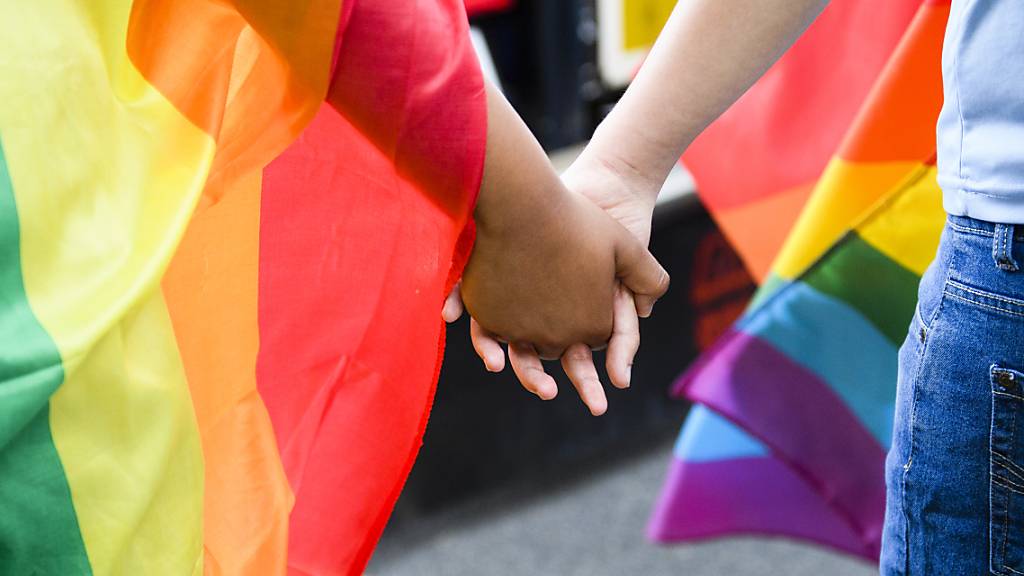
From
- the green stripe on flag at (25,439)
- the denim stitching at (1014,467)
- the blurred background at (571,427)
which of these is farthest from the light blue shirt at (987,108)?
the blurred background at (571,427)

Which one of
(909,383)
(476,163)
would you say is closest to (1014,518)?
(909,383)

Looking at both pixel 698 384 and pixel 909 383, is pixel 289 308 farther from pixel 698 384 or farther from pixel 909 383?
pixel 698 384

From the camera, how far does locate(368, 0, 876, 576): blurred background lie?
6.33ft

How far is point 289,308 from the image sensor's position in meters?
0.86

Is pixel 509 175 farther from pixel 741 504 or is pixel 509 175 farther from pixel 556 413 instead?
pixel 556 413

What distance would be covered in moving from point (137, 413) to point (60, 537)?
0.25 feet

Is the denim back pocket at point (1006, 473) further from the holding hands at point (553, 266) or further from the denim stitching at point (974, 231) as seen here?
the holding hands at point (553, 266)

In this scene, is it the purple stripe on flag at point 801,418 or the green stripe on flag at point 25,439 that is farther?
the purple stripe on flag at point 801,418

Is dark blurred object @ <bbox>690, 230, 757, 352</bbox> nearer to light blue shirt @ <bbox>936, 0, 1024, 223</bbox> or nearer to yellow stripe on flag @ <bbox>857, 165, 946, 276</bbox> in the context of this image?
yellow stripe on flag @ <bbox>857, 165, 946, 276</bbox>

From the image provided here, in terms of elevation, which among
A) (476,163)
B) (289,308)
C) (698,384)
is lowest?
(698,384)

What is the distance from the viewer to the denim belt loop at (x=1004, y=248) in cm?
64

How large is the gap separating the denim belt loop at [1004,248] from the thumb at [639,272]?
1.07 feet

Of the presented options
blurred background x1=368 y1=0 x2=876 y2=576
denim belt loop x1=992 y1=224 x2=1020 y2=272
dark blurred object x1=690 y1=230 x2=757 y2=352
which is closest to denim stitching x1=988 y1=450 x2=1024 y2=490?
denim belt loop x1=992 y1=224 x2=1020 y2=272

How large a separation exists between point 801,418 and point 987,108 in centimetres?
62
